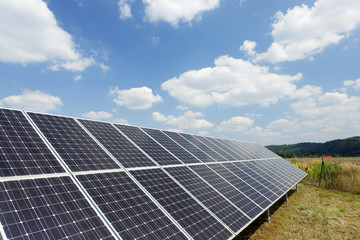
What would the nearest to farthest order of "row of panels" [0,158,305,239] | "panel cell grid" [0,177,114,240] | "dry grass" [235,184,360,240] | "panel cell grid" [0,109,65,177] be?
1. "panel cell grid" [0,177,114,240]
2. "row of panels" [0,158,305,239]
3. "panel cell grid" [0,109,65,177]
4. "dry grass" [235,184,360,240]

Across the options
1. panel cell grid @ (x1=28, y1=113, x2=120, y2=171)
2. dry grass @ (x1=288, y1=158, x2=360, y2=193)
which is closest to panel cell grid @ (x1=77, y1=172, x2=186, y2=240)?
panel cell grid @ (x1=28, y1=113, x2=120, y2=171)

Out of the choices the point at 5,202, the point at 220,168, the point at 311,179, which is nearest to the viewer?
the point at 5,202

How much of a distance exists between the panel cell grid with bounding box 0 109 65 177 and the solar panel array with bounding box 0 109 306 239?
1.1 inches

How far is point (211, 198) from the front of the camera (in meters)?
10.4

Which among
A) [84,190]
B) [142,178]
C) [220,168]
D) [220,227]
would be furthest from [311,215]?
[84,190]

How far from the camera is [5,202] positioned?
5297 mm

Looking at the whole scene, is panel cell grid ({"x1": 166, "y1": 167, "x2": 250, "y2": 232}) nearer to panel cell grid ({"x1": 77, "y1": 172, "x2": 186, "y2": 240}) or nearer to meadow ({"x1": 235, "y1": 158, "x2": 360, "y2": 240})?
panel cell grid ({"x1": 77, "y1": 172, "x2": 186, "y2": 240})

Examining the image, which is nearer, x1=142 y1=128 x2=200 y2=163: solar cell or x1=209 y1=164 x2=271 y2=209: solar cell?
x1=209 y1=164 x2=271 y2=209: solar cell

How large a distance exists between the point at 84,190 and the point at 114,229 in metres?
1.79

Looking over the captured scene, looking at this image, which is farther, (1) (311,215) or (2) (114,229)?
(1) (311,215)

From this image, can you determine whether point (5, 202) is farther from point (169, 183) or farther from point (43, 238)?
point (169, 183)

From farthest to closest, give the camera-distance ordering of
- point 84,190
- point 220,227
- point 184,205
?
1. point 184,205
2. point 220,227
3. point 84,190

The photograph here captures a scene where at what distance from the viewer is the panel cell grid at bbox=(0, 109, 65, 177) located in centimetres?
662

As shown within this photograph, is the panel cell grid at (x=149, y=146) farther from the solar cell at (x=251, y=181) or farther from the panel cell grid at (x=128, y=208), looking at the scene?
the solar cell at (x=251, y=181)
